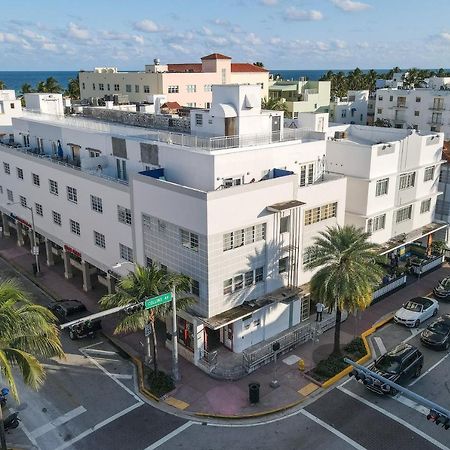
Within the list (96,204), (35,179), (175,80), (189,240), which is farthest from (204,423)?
(175,80)

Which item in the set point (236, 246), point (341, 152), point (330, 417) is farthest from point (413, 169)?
point (330, 417)

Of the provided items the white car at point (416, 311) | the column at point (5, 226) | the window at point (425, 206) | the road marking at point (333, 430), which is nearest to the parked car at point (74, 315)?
the road marking at point (333, 430)

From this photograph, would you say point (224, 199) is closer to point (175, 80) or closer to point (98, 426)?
point (98, 426)

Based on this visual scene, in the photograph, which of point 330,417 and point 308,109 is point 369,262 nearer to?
point 330,417

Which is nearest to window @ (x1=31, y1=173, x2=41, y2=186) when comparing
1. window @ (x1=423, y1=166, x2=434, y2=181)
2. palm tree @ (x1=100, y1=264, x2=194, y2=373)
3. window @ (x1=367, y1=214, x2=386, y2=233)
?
palm tree @ (x1=100, y1=264, x2=194, y2=373)

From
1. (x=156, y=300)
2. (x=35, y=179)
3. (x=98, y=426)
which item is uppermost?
(x=35, y=179)

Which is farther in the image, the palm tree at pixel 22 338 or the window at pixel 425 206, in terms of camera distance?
the window at pixel 425 206

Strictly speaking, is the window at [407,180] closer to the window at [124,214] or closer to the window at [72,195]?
the window at [124,214]
